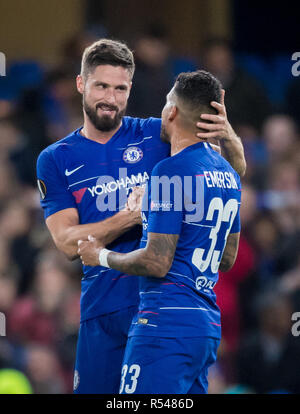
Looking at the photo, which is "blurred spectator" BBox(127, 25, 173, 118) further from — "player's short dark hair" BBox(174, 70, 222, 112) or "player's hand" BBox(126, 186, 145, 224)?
"player's short dark hair" BBox(174, 70, 222, 112)

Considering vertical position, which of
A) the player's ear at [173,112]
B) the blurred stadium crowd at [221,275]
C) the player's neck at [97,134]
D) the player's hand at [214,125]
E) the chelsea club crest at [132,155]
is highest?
the player's ear at [173,112]

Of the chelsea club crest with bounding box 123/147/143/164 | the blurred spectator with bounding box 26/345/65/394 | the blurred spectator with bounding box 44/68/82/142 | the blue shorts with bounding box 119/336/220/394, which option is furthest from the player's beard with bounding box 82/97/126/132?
the blurred spectator with bounding box 44/68/82/142

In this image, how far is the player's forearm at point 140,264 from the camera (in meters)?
3.42

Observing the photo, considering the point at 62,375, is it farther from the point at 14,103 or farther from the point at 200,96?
the point at 200,96

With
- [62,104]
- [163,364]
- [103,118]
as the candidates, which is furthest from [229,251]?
[62,104]

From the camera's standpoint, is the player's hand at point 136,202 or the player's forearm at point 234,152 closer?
the player's hand at point 136,202

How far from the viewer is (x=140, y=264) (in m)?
3.46

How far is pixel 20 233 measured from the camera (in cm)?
652

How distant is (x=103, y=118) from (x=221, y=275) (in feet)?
7.62

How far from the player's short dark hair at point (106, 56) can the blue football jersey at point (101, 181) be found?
336 millimetres

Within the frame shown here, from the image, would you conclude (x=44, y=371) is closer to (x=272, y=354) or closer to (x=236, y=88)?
(x=272, y=354)

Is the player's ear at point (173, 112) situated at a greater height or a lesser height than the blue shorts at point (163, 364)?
greater

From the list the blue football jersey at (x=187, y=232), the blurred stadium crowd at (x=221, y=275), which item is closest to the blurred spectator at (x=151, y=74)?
the blurred stadium crowd at (x=221, y=275)

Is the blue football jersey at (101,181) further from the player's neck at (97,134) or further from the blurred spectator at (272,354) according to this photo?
the blurred spectator at (272,354)
